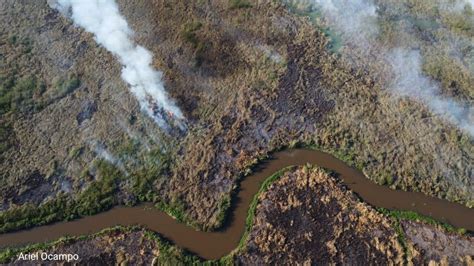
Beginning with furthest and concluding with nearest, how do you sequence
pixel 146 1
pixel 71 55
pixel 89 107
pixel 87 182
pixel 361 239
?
1. pixel 146 1
2. pixel 71 55
3. pixel 89 107
4. pixel 87 182
5. pixel 361 239

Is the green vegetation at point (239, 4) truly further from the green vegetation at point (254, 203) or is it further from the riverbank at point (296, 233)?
the riverbank at point (296, 233)

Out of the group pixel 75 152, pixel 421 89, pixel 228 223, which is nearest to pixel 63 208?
pixel 75 152

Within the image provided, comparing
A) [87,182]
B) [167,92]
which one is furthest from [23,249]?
[167,92]

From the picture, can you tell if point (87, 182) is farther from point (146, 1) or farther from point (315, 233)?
point (146, 1)

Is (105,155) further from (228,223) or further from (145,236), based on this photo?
(228,223)

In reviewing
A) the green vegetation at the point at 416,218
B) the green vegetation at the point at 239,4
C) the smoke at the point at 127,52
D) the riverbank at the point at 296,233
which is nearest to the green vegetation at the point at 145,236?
the riverbank at the point at 296,233

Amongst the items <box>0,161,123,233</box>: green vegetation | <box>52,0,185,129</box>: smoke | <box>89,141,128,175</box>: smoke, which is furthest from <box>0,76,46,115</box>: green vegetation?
<box>0,161,123,233</box>: green vegetation
